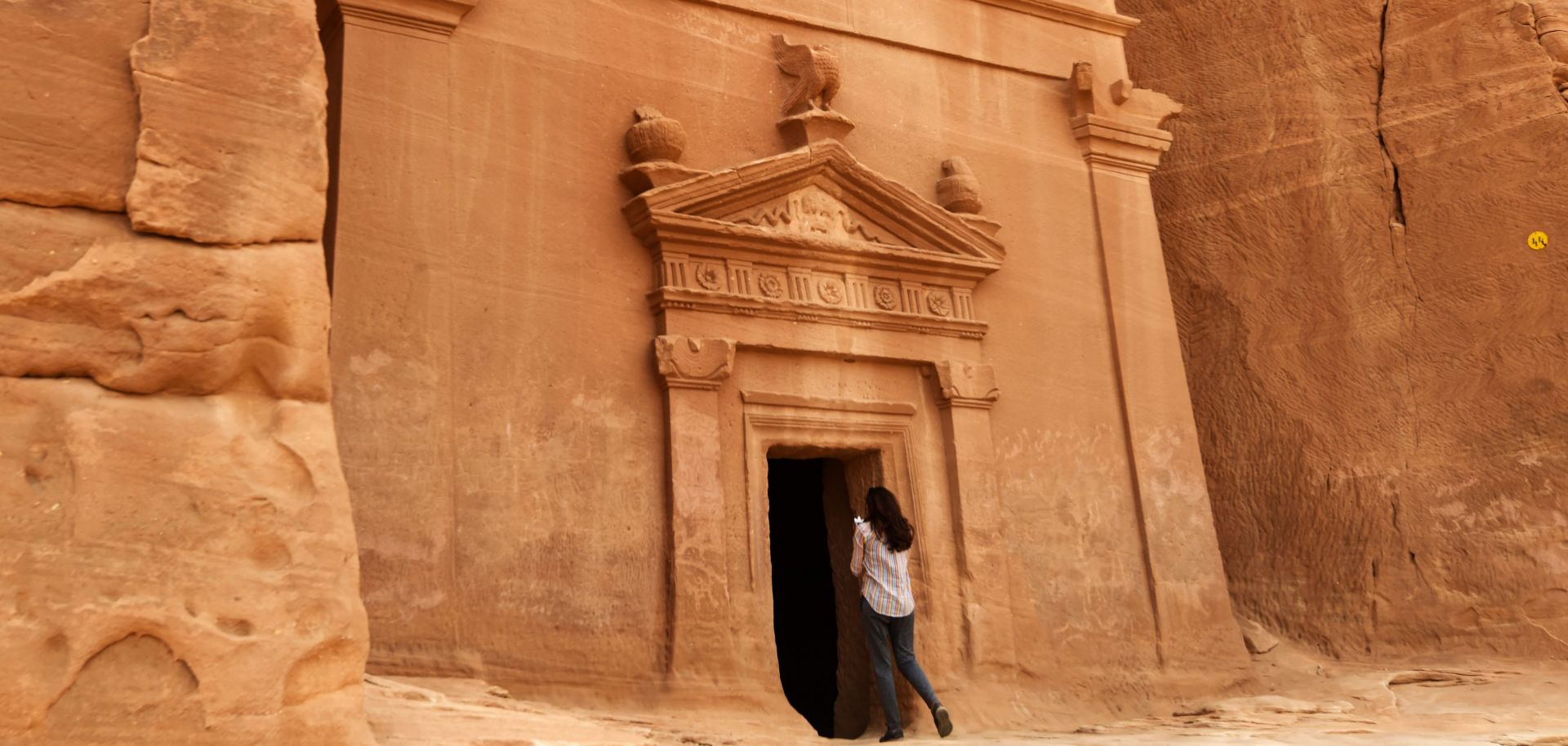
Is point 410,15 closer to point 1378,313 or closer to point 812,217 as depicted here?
point 812,217

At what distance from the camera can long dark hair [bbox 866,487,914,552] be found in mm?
6977

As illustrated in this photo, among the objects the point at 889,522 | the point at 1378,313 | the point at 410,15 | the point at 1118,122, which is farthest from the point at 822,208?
the point at 1378,313

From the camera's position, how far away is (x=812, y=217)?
27.3 feet

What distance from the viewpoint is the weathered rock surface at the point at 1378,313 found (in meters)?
10.0

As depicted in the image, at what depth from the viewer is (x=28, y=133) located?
3.15 meters

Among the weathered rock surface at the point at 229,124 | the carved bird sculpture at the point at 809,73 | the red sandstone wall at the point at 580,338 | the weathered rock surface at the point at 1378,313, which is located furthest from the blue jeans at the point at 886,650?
the weathered rock surface at the point at 1378,313

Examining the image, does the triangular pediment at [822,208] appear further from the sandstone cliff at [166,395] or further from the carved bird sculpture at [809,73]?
the sandstone cliff at [166,395]

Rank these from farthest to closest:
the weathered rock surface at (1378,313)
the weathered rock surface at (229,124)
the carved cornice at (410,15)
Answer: the weathered rock surface at (1378,313), the carved cornice at (410,15), the weathered rock surface at (229,124)

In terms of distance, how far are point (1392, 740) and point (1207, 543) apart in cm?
280

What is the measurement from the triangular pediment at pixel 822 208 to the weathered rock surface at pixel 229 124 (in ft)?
13.2

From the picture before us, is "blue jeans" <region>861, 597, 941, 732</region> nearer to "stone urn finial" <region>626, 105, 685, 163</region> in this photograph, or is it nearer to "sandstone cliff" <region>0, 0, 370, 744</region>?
"stone urn finial" <region>626, 105, 685, 163</region>

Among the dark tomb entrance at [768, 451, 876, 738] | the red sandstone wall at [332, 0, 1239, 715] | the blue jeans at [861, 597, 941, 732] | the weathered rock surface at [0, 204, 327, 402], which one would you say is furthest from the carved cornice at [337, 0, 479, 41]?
the dark tomb entrance at [768, 451, 876, 738]

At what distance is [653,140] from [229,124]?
442cm

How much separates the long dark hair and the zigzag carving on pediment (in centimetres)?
189
